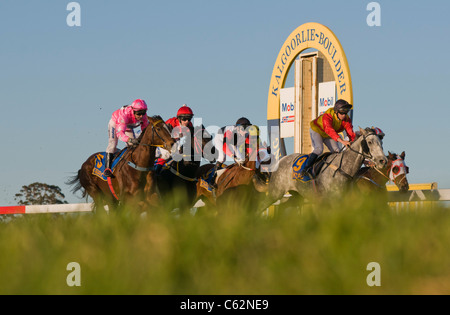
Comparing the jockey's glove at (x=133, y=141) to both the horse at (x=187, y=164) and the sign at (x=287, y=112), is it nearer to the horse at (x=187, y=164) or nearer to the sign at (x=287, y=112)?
the horse at (x=187, y=164)

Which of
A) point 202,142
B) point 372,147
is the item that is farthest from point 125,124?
point 372,147

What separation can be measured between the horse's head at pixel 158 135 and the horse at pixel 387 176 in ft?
12.0

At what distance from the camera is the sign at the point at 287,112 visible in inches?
654

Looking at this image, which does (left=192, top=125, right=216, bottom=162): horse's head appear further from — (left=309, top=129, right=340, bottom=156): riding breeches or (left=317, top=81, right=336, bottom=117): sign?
(left=317, top=81, right=336, bottom=117): sign

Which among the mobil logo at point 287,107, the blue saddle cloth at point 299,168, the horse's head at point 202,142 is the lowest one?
the blue saddle cloth at point 299,168

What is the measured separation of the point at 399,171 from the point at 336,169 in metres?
1.53

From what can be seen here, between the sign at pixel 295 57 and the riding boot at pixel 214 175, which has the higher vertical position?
the sign at pixel 295 57

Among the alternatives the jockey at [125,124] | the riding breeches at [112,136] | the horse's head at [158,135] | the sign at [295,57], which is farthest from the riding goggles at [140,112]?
the sign at [295,57]

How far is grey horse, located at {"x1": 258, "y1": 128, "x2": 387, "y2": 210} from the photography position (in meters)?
10.3

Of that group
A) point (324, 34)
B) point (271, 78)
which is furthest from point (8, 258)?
point (271, 78)

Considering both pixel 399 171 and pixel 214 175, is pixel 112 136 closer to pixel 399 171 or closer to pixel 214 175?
pixel 214 175

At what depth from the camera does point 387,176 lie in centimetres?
1185
